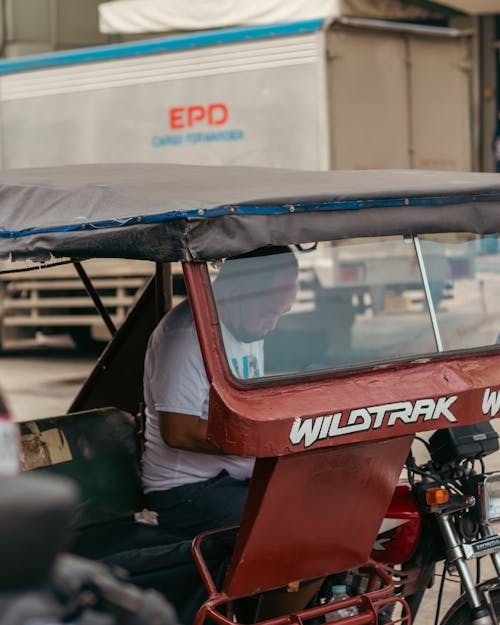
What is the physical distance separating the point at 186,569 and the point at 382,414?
80 cm

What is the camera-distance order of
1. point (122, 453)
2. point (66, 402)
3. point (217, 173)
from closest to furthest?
1. point (217, 173)
2. point (122, 453)
3. point (66, 402)

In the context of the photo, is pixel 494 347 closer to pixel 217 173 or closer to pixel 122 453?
pixel 217 173

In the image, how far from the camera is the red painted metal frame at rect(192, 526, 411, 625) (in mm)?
3318

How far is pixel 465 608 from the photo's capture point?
3.65 meters

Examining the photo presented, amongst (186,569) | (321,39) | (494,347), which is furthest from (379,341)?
(321,39)

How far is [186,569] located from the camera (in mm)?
3615

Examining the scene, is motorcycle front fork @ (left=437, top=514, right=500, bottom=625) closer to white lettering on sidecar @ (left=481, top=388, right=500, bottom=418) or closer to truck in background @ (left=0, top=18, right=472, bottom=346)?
white lettering on sidecar @ (left=481, top=388, right=500, bottom=418)

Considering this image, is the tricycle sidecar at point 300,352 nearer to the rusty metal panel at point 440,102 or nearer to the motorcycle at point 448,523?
the motorcycle at point 448,523

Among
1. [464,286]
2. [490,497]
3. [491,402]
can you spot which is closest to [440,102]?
[464,286]

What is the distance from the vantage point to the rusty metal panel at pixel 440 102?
11.9 metres

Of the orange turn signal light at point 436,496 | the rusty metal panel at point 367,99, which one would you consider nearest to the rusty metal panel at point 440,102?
the rusty metal panel at point 367,99

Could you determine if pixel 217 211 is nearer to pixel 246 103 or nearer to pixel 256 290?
pixel 256 290

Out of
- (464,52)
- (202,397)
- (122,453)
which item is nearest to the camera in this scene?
(202,397)

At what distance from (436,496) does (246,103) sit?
319 inches
